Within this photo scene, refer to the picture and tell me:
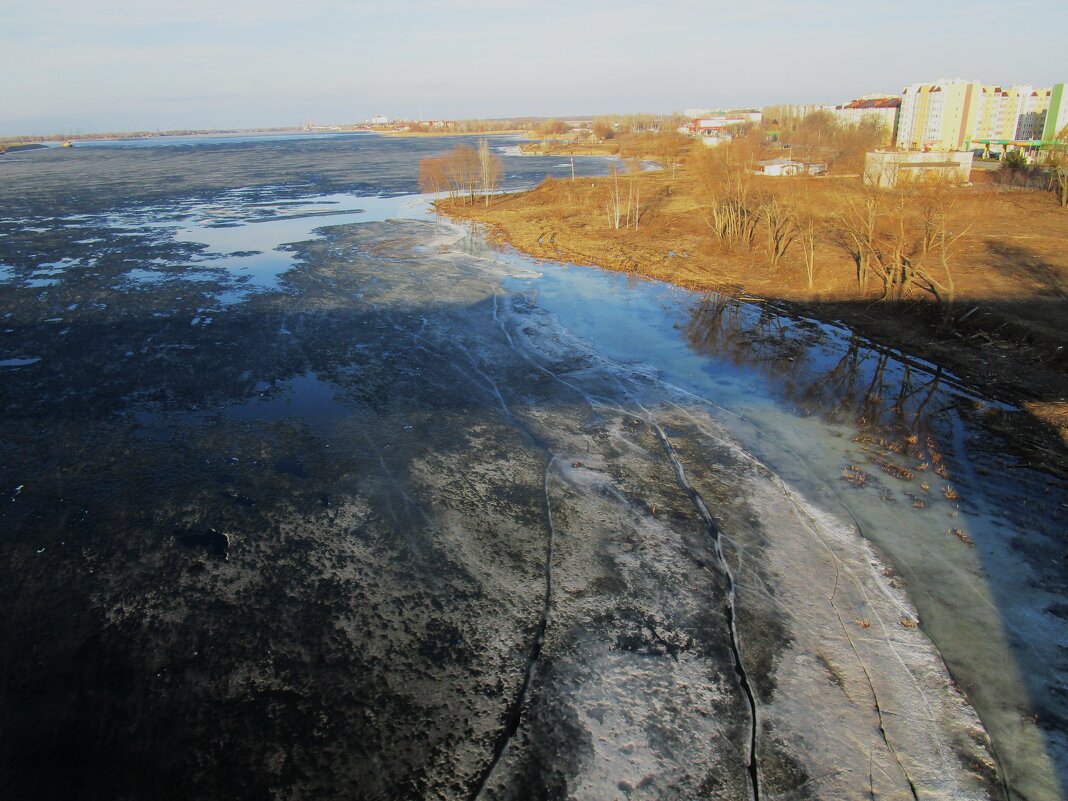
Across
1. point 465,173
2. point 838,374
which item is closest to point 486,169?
point 465,173

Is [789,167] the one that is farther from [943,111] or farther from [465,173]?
[943,111]

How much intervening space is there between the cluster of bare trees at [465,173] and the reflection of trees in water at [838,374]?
24.8m

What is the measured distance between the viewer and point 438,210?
126 ft

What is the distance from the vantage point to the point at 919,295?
17891mm

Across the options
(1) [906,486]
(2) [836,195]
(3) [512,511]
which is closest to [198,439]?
(3) [512,511]

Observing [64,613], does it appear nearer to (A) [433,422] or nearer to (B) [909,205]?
(A) [433,422]

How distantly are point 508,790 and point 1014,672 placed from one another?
5363 millimetres

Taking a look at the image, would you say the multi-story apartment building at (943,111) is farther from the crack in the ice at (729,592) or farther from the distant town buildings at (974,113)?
the crack in the ice at (729,592)

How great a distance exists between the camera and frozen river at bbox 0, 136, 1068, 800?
19.5 feet

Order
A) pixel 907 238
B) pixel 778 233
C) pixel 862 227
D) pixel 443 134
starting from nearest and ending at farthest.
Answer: pixel 862 227 → pixel 907 238 → pixel 778 233 → pixel 443 134

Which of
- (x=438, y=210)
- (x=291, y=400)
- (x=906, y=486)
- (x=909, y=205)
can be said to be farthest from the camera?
(x=438, y=210)

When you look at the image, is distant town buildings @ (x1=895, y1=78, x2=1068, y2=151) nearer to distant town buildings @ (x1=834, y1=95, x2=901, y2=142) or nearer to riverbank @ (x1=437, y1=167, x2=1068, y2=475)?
distant town buildings @ (x1=834, y1=95, x2=901, y2=142)

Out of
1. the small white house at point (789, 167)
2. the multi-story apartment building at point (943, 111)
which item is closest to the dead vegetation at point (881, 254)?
the small white house at point (789, 167)

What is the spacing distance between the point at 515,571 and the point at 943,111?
309 ft
